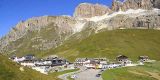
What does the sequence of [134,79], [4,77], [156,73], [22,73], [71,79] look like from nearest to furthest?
1. [4,77]
2. [22,73]
3. [71,79]
4. [134,79]
5. [156,73]

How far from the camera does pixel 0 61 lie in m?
59.9

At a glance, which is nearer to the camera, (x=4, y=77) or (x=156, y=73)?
(x=4, y=77)

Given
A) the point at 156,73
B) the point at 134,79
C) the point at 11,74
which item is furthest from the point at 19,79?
the point at 156,73

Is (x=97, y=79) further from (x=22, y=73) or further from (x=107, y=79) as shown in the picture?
(x=22, y=73)

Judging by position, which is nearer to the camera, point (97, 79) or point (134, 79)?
point (97, 79)

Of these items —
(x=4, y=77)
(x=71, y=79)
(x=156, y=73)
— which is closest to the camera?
(x=4, y=77)

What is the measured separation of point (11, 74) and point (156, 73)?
131 metres

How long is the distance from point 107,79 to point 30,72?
7267cm

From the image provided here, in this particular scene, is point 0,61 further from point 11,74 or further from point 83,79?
point 83,79

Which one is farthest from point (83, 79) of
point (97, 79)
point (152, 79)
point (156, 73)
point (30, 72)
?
point (30, 72)

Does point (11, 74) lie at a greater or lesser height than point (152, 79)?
greater

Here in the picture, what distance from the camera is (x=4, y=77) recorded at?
5506 cm

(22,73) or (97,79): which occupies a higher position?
(22,73)

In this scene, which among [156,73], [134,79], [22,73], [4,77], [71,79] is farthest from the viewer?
[156,73]
